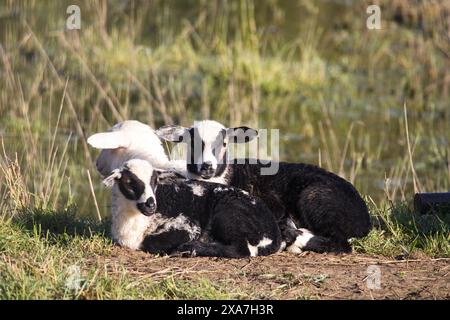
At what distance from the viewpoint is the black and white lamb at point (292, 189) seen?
781 cm

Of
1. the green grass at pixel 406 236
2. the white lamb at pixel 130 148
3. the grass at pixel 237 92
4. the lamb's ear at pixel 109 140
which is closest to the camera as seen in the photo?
the green grass at pixel 406 236

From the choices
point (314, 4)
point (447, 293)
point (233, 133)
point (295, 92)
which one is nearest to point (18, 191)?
point (233, 133)

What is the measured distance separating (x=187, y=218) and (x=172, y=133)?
106 cm

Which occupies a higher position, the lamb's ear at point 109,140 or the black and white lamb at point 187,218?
the lamb's ear at point 109,140

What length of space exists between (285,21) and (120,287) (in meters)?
11.5

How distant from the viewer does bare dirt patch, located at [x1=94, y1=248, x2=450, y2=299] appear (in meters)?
6.75

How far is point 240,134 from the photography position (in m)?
8.54

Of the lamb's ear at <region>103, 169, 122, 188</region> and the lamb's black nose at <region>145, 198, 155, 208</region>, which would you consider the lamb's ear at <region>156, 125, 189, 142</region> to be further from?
the lamb's black nose at <region>145, 198, 155, 208</region>

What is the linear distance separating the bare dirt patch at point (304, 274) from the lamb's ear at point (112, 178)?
49 centimetres

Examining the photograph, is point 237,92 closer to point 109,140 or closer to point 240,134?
point 240,134

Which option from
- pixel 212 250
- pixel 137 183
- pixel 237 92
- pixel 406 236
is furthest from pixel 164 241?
pixel 237 92

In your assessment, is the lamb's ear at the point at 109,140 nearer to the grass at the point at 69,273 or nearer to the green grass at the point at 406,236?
the grass at the point at 69,273

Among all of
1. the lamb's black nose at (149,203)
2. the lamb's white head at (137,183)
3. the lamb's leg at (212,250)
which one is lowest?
the lamb's leg at (212,250)

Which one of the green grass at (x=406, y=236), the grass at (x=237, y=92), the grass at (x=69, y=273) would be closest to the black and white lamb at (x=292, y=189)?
the green grass at (x=406, y=236)
